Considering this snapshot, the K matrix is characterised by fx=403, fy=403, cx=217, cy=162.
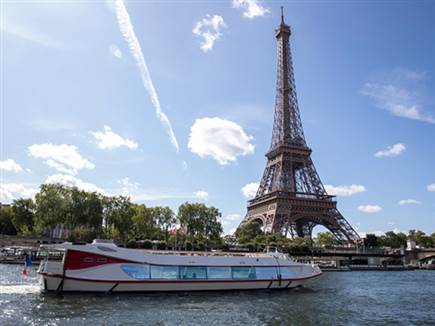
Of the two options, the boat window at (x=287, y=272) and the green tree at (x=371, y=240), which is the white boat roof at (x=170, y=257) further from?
the green tree at (x=371, y=240)

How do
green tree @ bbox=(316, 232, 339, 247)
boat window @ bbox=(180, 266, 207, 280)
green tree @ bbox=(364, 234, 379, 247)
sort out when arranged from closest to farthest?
boat window @ bbox=(180, 266, 207, 280) → green tree @ bbox=(316, 232, 339, 247) → green tree @ bbox=(364, 234, 379, 247)

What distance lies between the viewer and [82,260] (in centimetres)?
2966

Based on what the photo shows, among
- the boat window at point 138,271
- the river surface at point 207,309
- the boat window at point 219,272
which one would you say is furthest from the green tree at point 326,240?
the boat window at point 138,271

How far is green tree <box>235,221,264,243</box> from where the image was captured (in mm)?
92250

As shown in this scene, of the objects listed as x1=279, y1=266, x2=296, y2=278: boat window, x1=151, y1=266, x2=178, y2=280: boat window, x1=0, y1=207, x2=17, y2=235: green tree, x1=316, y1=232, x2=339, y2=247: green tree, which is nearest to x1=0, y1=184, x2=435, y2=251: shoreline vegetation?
x1=0, y1=207, x2=17, y2=235: green tree

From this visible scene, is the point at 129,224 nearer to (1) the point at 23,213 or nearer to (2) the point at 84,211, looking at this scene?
(2) the point at 84,211

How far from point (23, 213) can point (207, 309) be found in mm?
87649

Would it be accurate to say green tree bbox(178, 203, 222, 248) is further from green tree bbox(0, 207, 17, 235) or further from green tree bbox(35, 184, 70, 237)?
green tree bbox(0, 207, 17, 235)

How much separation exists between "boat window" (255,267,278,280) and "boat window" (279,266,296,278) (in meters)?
0.80

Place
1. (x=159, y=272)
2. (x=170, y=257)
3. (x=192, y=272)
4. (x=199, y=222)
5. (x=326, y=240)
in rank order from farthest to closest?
(x=326, y=240) → (x=199, y=222) → (x=192, y=272) → (x=170, y=257) → (x=159, y=272)

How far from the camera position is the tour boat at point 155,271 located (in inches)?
1162

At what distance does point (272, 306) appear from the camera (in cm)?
2762

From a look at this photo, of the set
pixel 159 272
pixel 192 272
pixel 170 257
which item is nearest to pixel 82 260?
pixel 159 272

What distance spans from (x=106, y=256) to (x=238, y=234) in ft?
227
